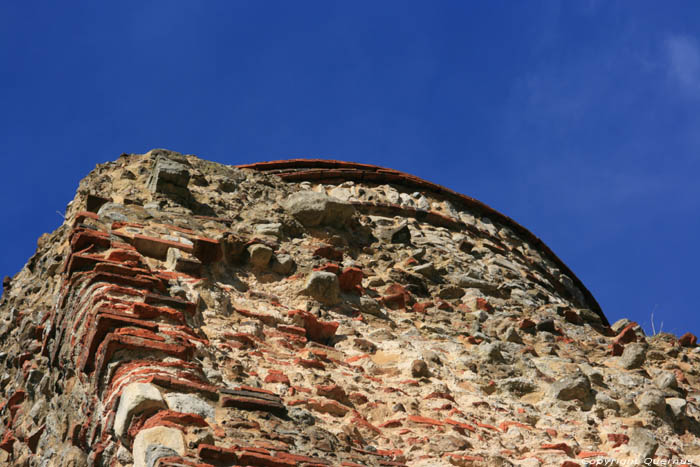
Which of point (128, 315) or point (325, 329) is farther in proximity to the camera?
point (325, 329)

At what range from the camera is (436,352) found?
566 centimetres

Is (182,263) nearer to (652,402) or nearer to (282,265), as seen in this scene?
(282,265)

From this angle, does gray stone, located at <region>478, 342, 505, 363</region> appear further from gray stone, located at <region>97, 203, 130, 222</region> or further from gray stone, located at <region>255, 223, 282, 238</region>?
gray stone, located at <region>97, 203, 130, 222</region>

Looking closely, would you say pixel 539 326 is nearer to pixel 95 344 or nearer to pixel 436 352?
pixel 436 352

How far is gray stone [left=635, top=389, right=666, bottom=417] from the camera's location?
18.0 ft

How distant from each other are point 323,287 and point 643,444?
229 centimetres

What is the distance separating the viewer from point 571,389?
5.34 meters

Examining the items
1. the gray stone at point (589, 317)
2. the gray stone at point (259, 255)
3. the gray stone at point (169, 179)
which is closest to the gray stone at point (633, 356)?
the gray stone at point (589, 317)

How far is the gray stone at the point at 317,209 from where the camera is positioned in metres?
7.19

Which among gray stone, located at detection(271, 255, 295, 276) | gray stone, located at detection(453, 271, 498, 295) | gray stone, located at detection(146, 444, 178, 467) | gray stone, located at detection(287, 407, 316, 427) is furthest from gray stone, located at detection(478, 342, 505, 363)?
gray stone, located at detection(146, 444, 178, 467)

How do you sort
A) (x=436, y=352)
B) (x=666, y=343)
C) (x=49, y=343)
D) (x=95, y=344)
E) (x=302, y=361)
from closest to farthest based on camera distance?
(x=95, y=344)
(x=302, y=361)
(x=49, y=343)
(x=436, y=352)
(x=666, y=343)

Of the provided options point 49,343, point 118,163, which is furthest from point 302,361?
point 118,163

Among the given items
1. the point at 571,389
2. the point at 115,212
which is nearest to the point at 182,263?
the point at 115,212

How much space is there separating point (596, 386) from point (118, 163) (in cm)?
447
